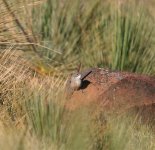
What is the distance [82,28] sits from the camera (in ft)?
31.4

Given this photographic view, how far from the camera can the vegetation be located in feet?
17.4

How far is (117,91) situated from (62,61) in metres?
1.57

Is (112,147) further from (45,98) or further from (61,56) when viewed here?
(61,56)

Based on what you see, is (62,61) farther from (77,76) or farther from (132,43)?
(77,76)

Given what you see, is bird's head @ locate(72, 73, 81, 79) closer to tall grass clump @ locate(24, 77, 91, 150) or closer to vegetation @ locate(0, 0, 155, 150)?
vegetation @ locate(0, 0, 155, 150)

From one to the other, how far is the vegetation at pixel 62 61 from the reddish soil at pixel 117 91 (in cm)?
41

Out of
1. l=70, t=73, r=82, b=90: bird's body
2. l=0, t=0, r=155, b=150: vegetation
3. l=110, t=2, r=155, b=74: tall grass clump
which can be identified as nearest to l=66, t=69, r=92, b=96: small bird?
l=70, t=73, r=82, b=90: bird's body

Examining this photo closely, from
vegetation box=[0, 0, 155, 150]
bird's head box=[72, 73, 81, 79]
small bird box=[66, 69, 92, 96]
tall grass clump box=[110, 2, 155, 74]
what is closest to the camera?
vegetation box=[0, 0, 155, 150]

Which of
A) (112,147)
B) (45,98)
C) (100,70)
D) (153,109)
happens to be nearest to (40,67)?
(100,70)

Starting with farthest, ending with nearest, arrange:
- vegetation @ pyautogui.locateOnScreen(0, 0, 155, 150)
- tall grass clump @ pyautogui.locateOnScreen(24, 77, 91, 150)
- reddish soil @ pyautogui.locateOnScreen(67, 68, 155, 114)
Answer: reddish soil @ pyautogui.locateOnScreen(67, 68, 155, 114), vegetation @ pyautogui.locateOnScreen(0, 0, 155, 150), tall grass clump @ pyautogui.locateOnScreen(24, 77, 91, 150)

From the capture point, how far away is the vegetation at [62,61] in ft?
17.4

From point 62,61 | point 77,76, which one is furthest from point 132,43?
point 77,76

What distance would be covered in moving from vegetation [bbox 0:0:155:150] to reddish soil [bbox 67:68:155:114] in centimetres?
41

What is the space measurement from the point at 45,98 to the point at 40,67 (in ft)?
6.95
